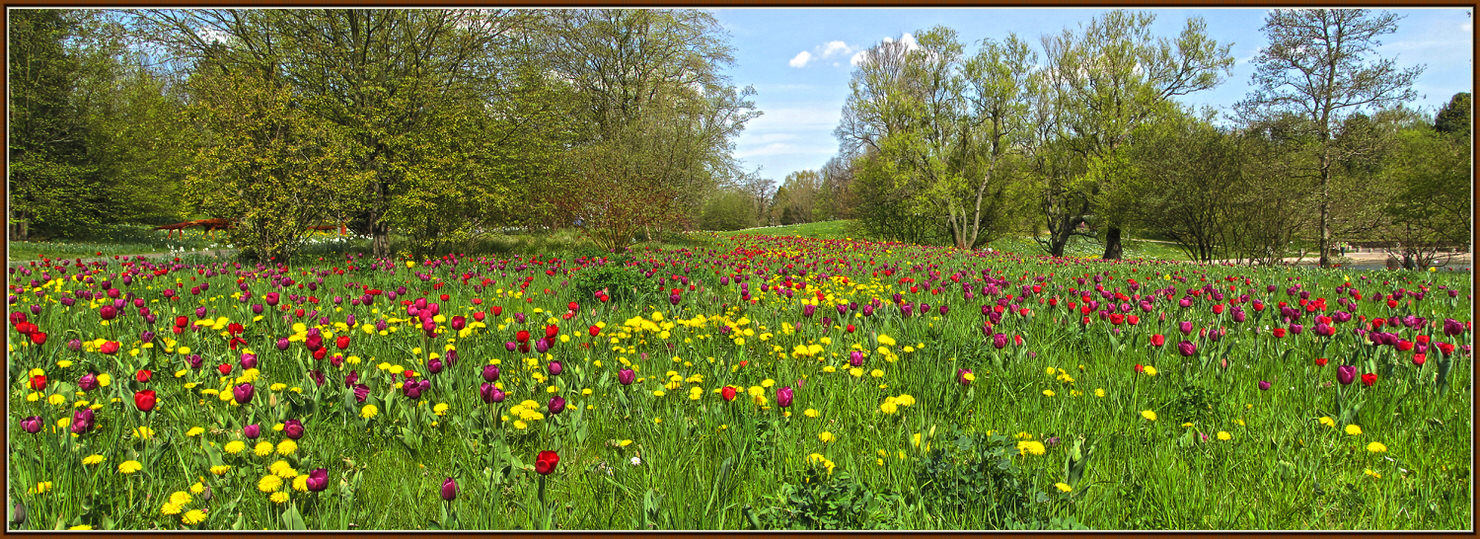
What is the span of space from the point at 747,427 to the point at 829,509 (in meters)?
0.64

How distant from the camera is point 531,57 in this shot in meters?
21.0

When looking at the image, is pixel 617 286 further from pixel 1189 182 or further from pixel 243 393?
pixel 1189 182

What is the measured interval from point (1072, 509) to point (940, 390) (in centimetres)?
98

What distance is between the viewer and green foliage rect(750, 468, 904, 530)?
163 cm

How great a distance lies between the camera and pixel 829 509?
163cm

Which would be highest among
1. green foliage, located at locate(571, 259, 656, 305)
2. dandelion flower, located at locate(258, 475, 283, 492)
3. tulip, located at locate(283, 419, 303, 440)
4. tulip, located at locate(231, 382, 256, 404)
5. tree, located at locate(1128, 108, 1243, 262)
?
tree, located at locate(1128, 108, 1243, 262)

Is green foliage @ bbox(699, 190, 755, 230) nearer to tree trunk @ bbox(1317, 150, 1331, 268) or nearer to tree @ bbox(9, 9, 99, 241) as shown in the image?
tree @ bbox(9, 9, 99, 241)

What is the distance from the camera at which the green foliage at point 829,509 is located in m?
1.63

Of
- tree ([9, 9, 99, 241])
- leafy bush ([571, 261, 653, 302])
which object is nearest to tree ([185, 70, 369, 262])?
leafy bush ([571, 261, 653, 302])

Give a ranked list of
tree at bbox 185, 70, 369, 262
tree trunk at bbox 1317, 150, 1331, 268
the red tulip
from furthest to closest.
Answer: tree trunk at bbox 1317, 150, 1331, 268, tree at bbox 185, 70, 369, 262, the red tulip

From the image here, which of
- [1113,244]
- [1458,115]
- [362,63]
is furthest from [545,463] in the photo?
[1113,244]

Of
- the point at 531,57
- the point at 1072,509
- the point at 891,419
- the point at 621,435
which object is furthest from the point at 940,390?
the point at 531,57

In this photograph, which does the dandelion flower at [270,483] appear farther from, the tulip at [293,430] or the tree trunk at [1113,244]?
the tree trunk at [1113,244]

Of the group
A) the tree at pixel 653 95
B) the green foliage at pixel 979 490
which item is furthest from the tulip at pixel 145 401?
the tree at pixel 653 95
